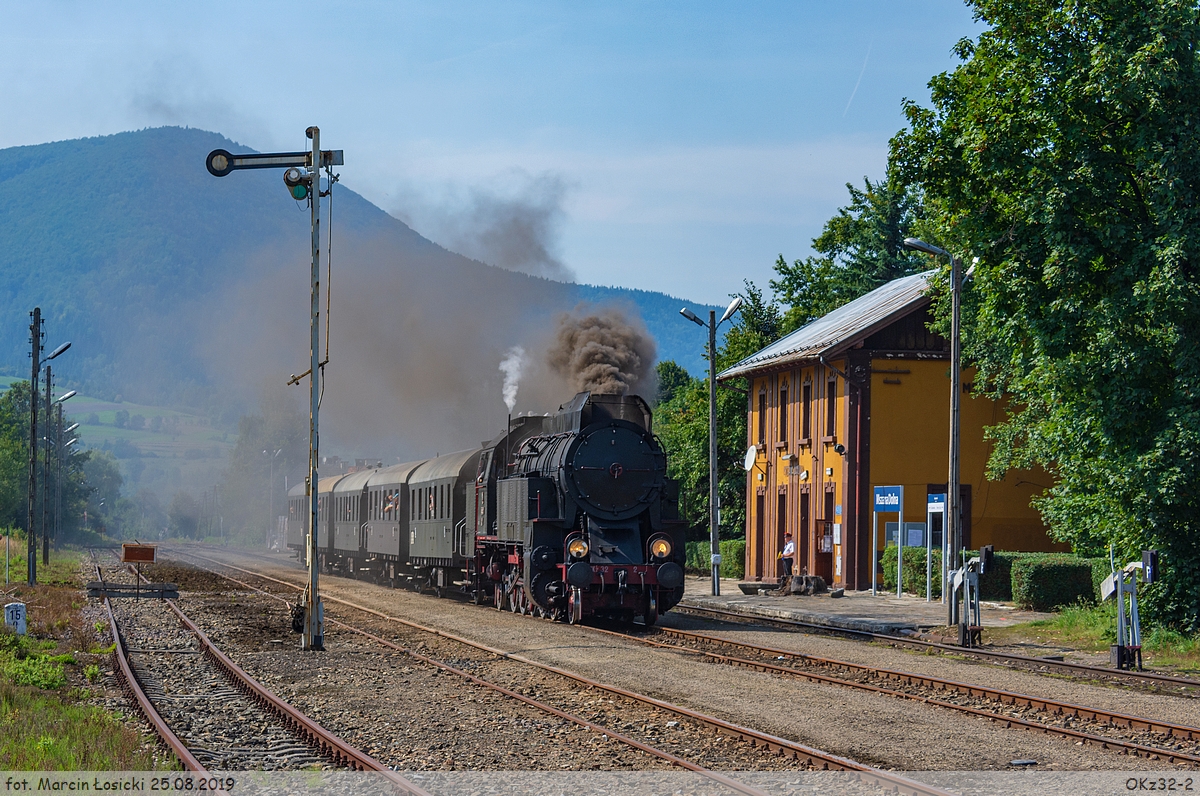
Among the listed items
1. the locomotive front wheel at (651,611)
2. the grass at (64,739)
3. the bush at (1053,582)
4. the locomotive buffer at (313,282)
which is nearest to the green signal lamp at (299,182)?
the locomotive buffer at (313,282)

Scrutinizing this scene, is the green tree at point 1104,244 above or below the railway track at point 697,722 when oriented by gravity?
above

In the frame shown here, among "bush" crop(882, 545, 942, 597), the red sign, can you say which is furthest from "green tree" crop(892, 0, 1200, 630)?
the red sign

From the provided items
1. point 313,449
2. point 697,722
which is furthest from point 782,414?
point 697,722

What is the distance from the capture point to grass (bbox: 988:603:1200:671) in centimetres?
1734

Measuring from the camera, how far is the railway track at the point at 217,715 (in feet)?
32.1

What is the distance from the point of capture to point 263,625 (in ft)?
74.0

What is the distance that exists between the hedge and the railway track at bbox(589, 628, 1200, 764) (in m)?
23.8

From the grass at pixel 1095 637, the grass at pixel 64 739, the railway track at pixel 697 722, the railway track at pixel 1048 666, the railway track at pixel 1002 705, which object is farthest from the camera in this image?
the grass at pixel 1095 637

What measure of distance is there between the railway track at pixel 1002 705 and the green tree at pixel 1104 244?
18.6ft

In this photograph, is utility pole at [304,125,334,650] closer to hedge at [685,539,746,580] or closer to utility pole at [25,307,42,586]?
utility pole at [25,307,42,586]

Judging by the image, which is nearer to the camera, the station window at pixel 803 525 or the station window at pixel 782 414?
the station window at pixel 803 525

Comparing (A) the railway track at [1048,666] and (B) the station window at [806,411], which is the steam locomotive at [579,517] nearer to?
(A) the railway track at [1048,666]

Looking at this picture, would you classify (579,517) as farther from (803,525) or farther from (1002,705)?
(803,525)

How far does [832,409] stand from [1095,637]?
15.3 metres
